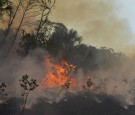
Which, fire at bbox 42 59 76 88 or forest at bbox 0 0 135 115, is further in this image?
fire at bbox 42 59 76 88

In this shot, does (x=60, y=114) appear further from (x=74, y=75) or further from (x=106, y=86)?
(x=106, y=86)

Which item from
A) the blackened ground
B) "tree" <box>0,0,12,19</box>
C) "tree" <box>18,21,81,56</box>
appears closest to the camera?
the blackened ground

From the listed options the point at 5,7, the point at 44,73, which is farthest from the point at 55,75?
the point at 5,7

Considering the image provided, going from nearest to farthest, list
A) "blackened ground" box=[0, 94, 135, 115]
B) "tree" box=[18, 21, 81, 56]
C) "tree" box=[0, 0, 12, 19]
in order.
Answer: "blackened ground" box=[0, 94, 135, 115] < "tree" box=[0, 0, 12, 19] < "tree" box=[18, 21, 81, 56]

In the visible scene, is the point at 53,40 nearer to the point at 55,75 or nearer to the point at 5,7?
the point at 55,75

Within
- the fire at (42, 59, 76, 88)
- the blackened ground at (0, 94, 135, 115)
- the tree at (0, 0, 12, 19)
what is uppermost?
the tree at (0, 0, 12, 19)

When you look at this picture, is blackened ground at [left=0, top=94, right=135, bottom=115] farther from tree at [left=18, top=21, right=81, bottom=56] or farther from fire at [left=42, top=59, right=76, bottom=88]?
tree at [left=18, top=21, right=81, bottom=56]

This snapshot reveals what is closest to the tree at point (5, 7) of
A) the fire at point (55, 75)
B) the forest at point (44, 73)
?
the forest at point (44, 73)

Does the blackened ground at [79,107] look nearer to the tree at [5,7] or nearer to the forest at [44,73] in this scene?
the forest at [44,73]

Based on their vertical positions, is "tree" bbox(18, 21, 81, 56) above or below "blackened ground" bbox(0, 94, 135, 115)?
above

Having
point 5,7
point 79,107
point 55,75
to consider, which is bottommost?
point 79,107

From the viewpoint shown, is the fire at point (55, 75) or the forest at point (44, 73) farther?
the fire at point (55, 75)

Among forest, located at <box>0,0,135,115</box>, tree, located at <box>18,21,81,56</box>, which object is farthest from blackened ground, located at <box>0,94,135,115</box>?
tree, located at <box>18,21,81,56</box>

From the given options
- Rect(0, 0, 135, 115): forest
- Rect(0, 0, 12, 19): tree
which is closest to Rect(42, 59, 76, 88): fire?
Rect(0, 0, 135, 115): forest
